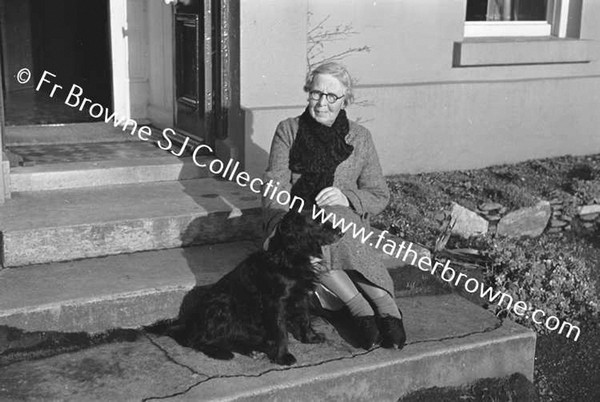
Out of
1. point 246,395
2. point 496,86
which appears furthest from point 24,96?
point 246,395

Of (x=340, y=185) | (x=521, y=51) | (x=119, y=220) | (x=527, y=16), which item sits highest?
(x=527, y=16)

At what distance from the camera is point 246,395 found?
3.53m

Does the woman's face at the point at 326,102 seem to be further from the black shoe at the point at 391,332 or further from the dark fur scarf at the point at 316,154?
the black shoe at the point at 391,332

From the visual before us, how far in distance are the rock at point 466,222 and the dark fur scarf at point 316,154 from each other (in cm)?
225

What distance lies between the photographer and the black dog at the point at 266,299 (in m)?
3.74

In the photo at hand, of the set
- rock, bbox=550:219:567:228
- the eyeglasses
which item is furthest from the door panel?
rock, bbox=550:219:567:228

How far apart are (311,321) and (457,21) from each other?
3.95 metres

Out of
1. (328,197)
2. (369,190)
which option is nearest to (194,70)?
(369,190)


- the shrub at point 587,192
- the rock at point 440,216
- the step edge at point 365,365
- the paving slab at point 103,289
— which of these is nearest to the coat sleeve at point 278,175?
the paving slab at point 103,289

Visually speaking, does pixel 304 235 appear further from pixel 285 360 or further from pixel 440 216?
pixel 440 216

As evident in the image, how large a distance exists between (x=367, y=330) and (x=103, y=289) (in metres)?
1.41

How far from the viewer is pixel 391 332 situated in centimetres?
406

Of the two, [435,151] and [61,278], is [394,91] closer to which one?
[435,151]

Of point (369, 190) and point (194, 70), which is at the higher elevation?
point (194, 70)
